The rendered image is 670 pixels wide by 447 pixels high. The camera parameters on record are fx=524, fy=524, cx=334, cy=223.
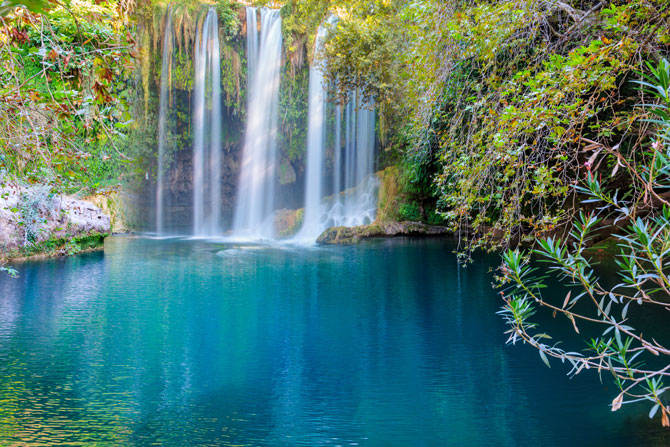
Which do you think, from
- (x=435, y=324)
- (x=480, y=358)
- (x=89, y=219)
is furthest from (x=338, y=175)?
(x=480, y=358)

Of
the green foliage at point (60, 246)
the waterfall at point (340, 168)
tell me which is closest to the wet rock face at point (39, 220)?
the green foliage at point (60, 246)

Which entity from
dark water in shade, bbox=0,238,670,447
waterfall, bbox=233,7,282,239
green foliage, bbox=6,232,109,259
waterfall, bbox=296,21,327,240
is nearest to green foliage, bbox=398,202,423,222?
waterfall, bbox=296,21,327,240

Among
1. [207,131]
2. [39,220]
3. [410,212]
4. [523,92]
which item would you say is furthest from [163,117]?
[523,92]

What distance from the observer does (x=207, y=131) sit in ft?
77.2

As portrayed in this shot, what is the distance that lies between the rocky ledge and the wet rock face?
275 inches

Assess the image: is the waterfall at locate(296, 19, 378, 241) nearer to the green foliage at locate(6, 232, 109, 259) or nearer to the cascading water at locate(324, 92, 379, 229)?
the cascading water at locate(324, 92, 379, 229)

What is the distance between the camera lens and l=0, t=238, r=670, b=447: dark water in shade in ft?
14.9

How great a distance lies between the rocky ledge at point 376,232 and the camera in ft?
58.0

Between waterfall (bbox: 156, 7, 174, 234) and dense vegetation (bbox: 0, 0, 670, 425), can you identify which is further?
waterfall (bbox: 156, 7, 174, 234)

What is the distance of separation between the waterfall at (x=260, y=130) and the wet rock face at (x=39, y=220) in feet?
26.1

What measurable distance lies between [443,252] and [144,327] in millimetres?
9298

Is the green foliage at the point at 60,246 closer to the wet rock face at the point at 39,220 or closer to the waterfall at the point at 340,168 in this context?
the wet rock face at the point at 39,220

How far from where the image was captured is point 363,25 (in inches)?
577

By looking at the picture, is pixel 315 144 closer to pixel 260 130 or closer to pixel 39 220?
pixel 260 130
